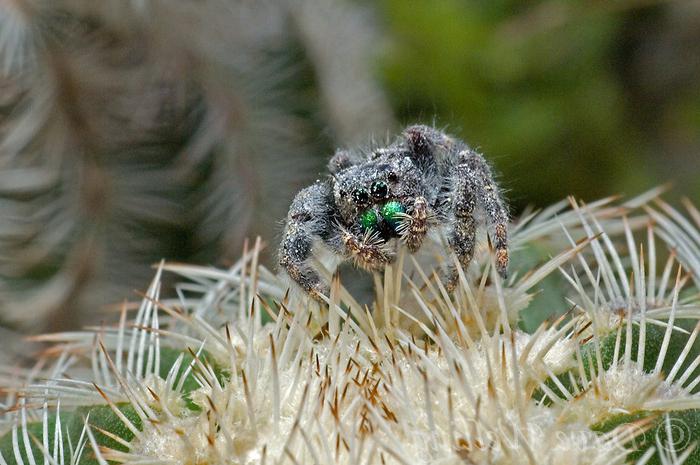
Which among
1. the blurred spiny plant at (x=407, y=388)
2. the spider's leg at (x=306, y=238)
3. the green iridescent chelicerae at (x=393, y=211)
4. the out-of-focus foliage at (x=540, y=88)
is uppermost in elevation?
the out-of-focus foliage at (x=540, y=88)

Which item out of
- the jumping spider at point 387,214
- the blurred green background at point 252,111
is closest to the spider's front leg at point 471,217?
the jumping spider at point 387,214

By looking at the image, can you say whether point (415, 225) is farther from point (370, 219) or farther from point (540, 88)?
point (540, 88)

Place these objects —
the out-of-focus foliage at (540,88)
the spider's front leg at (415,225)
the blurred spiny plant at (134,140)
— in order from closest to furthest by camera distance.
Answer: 1. the spider's front leg at (415,225)
2. the blurred spiny plant at (134,140)
3. the out-of-focus foliage at (540,88)

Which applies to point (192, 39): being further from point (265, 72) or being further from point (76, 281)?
point (76, 281)

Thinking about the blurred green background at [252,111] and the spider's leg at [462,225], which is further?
the blurred green background at [252,111]

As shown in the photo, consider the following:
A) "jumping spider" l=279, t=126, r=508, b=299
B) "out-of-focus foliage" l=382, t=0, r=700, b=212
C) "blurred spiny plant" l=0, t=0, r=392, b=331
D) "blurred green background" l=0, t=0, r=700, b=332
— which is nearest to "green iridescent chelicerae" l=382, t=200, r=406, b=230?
"jumping spider" l=279, t=126, r=508, b=299

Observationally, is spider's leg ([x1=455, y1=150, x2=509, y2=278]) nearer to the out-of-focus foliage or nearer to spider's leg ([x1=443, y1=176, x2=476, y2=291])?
spider's leg ([x1=443, y1=176, x2=476, y2=291])

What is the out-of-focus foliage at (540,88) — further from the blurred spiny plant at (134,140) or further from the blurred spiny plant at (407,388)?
the blurred spiny plant at (407,388)

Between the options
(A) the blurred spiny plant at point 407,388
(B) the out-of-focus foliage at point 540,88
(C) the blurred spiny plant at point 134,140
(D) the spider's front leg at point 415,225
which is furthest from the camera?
(B) the out-of-focus foliage at point 540,88
